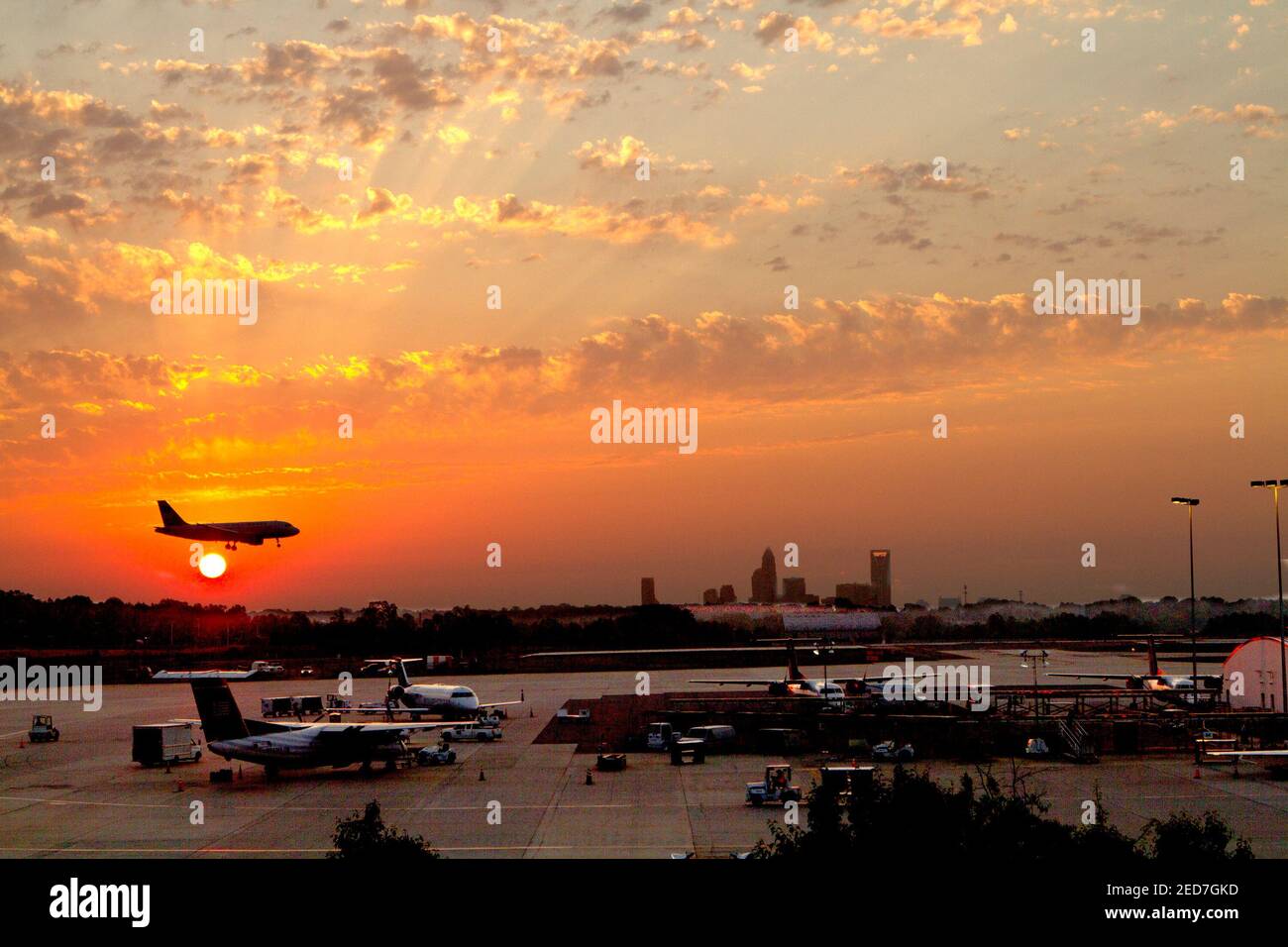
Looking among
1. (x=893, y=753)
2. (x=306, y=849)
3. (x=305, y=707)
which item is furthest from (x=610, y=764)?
(x=305, y=707)

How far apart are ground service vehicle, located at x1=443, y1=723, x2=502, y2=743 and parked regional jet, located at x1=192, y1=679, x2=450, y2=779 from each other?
11433 millimetres

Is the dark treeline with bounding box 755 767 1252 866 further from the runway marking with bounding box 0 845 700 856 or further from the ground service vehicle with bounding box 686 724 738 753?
the ground service vehicle with bounding box 686 724 738 753

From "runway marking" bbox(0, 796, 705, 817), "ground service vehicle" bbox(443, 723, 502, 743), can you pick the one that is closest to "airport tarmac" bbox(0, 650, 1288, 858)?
"runway marking" bbox(0, 796, 705, 817)

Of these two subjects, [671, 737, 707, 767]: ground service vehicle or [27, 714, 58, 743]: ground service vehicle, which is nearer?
[671, 737, 707, 767]: ground service vehicle

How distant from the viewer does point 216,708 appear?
63312mm

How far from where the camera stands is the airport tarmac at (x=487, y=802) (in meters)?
45.0

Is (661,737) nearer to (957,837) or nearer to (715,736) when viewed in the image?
(715,736)

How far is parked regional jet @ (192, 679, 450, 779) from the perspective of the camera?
205ft
